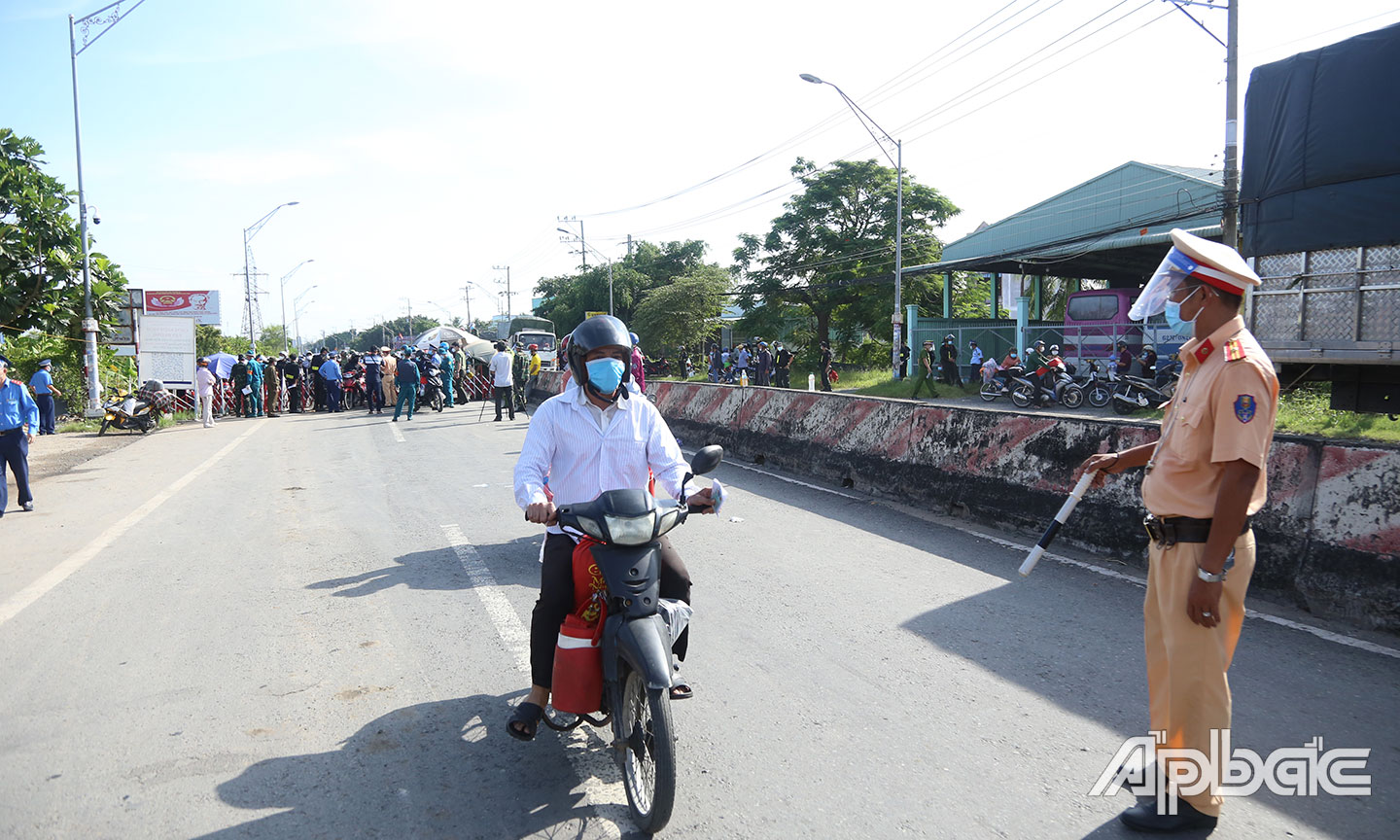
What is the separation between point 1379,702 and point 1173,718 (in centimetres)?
167

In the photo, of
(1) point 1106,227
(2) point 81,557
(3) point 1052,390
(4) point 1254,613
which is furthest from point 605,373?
(1) point 1106,227

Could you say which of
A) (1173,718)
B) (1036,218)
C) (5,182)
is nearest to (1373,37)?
(1173,718)

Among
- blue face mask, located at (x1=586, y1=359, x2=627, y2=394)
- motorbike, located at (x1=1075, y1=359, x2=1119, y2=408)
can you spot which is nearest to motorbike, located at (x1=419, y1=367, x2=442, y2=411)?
motorbike, located at (x1=1075, y1=359, x2=1119, y2=408)

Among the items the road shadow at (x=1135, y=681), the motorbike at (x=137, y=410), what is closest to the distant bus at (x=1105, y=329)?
the road shadow at (x=1135, y=681)

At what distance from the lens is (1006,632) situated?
4875 millimetres

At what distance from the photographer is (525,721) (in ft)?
11.1

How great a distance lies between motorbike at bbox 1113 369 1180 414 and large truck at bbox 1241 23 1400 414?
6748mm

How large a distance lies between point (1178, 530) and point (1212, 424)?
377mm

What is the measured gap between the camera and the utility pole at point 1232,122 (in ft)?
52.9

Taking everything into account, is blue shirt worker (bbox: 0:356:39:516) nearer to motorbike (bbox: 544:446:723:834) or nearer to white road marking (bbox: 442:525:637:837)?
white road marking (bbox: 442:525:637:837)

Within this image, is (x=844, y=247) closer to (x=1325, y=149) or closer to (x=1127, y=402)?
(x=1127, y=402)

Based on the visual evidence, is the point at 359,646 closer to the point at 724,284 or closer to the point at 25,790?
the point at 25,790

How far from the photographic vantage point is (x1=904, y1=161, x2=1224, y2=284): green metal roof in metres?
26.1

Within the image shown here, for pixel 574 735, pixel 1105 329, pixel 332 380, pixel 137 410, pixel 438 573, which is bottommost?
pixel 574 735
